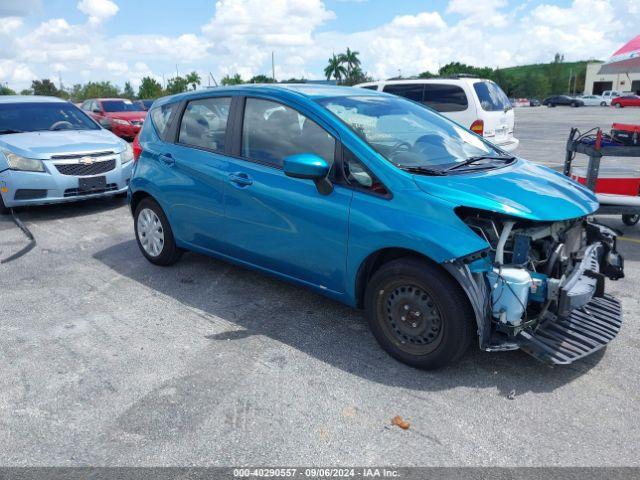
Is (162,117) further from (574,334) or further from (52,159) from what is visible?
(574,334)

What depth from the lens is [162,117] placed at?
5230 millimetres

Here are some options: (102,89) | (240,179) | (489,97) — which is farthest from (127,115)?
(102,89)

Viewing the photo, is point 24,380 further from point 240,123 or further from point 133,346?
point 240,123

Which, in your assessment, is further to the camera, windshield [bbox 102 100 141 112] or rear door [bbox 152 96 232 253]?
windshield [bbox 102 100 141 112]

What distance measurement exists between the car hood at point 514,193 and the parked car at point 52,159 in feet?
18.6

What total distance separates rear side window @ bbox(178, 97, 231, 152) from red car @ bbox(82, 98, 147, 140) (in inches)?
502

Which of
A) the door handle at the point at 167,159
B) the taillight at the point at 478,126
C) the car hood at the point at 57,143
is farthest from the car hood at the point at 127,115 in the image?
the door handle at the point at 167,159

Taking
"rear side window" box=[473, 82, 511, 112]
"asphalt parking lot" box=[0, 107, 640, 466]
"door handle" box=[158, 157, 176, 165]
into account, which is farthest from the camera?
"rear side window" box=[473, 82, 511, 112]

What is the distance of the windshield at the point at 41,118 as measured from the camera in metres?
8.22

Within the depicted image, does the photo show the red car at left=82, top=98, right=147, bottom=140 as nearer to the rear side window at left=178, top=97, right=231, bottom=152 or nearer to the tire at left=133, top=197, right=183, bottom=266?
the tire at left=133, top=197, right=183, bottom=266

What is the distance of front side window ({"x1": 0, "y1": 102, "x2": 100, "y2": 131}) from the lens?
8227 mm

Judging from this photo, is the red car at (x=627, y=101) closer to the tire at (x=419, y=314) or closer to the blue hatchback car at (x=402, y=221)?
the blue hatchback car at (x=402, y=221)

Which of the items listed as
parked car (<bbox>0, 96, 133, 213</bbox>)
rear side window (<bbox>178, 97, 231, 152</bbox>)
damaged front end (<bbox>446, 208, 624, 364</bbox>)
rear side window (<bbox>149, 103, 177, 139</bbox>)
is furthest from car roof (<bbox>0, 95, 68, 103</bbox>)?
damaged front end (<bbox>446, 208, 624, 364</bbox>)

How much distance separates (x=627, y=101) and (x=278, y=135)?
58.3m
